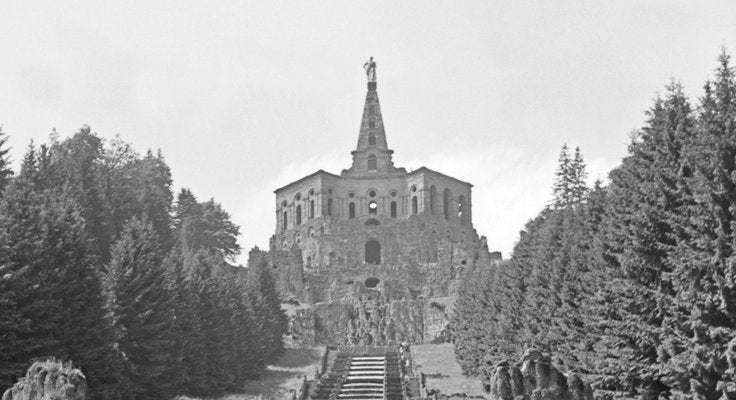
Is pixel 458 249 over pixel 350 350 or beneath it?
over

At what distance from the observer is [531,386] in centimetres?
2019

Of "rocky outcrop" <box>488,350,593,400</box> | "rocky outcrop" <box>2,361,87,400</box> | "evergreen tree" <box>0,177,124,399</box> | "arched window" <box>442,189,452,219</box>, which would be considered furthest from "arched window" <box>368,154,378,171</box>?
"rocky outcrop" <box>488,350,593,400</box>

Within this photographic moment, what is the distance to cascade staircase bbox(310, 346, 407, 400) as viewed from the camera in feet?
190

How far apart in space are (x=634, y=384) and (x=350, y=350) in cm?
5018

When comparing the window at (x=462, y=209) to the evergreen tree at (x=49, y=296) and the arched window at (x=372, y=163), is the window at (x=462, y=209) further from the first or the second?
the evergreen tree at (x=49, y=296)

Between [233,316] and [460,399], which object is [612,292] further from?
[233,316]

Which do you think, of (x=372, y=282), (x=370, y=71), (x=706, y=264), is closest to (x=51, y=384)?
(x=706, y=264)

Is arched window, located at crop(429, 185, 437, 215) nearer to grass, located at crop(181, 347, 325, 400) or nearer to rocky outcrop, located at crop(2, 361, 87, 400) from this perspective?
grass, located at crop(181, 347, 325, 400)

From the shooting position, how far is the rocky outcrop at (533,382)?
65.8 ft

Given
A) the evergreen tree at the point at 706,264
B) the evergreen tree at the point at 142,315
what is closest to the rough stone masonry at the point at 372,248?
the evergreen tree at the point at 142,315

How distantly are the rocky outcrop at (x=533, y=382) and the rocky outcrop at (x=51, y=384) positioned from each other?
9557 millimetres

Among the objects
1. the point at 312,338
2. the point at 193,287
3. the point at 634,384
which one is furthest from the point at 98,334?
the point at 312,338

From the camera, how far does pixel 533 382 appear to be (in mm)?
20188

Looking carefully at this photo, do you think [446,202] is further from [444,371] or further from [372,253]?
[444,371]
